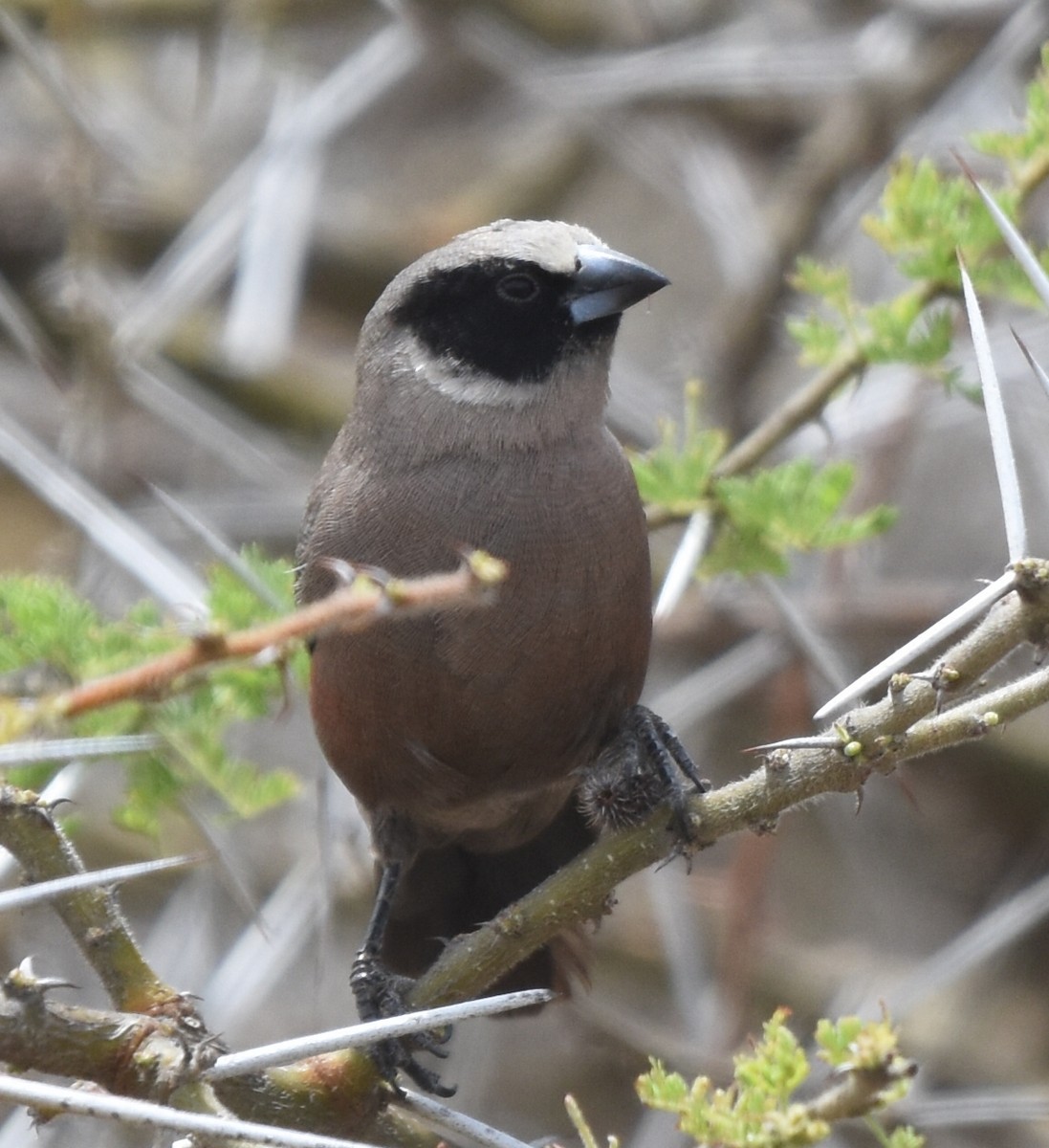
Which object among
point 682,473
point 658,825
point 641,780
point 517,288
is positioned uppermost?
point 517,288

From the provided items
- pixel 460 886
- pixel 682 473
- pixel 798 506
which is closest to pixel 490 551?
pixel 682 473

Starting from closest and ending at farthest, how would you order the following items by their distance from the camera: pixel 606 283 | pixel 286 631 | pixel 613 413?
1. pixel 286 631
2. pixel 606 283
3. pixel 613 413

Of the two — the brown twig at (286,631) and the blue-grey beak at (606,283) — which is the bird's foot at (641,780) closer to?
the blue-grey beak at (606,283)

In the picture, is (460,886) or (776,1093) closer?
(776,1093)

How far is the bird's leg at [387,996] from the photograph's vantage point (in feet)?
10.1

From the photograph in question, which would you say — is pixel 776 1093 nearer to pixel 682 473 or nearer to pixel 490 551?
pixel 490 551

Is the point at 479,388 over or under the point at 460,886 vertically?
over

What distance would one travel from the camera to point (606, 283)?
354 centimetres

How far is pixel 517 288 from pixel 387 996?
1.53 meters

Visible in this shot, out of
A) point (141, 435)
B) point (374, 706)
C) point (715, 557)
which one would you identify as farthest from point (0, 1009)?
point (141, 435)

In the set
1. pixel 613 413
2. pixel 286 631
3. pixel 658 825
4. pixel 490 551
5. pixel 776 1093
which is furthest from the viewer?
pixel 613 413

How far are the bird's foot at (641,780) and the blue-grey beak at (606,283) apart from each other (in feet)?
2.80

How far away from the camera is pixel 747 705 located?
20.9 ft

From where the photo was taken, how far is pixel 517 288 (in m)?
3.63
